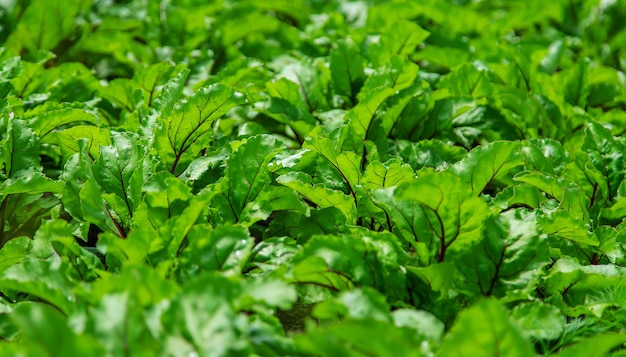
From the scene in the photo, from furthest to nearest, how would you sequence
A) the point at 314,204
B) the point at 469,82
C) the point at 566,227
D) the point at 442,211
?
the point at 469,82 < the point at 314,204 < the point at 566,227 < the point at 442,211

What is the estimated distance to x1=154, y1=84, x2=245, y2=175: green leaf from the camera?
6.00ft

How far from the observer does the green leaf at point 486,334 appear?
1143mm

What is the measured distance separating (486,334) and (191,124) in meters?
1.06

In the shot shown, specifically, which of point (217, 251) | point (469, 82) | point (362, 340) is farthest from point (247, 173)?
point (469, 82)

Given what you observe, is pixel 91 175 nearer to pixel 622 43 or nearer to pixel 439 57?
pixel 439 57

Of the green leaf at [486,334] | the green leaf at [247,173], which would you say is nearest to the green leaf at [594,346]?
the green leaf at [486,334]

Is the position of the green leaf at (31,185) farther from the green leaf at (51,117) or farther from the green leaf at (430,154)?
the green leaf at (430,154)

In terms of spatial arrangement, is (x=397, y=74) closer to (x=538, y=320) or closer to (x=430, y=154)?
(x=430, y=154)

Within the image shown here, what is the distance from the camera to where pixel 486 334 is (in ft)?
3.76

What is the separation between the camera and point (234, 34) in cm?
302

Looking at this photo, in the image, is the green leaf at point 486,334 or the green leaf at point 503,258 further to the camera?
the green leaf at point 503,258

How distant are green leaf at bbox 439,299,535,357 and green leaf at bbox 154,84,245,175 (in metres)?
0.97

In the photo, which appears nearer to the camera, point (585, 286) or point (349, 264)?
point (349, 264)

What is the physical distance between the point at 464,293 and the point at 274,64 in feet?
4.93
